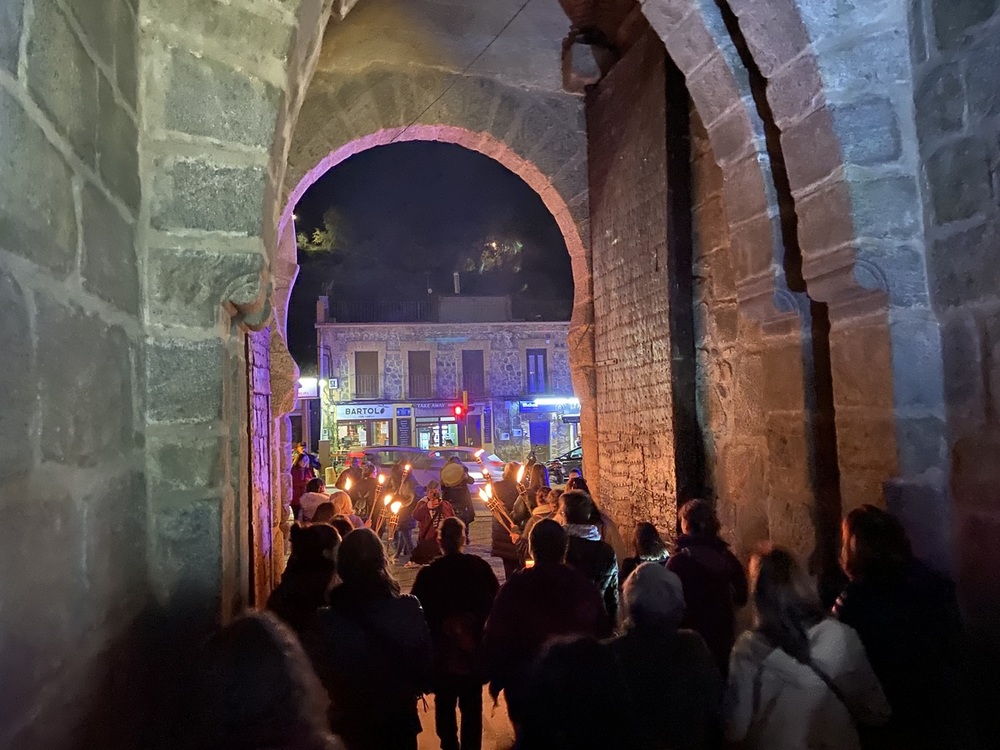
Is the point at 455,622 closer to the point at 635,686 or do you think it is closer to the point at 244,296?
the point at 635,686

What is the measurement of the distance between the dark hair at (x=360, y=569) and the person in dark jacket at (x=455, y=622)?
59 centimetres

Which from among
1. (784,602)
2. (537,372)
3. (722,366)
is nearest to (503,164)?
(722,366)

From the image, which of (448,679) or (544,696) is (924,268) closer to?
(544,696)

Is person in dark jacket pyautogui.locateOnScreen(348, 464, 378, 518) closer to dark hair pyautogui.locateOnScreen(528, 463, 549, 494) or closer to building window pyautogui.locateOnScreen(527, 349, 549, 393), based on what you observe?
dark hair pyautogui.locateOnScreen(528, 463, 549, 494)

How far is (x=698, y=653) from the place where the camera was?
175 centimetres

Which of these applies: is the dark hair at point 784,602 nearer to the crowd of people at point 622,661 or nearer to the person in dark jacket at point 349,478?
the crowd of people at point 622,661

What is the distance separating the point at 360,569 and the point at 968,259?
2.06 metres

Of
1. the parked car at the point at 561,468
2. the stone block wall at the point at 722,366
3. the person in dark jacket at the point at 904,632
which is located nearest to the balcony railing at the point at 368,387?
the parked car at the point at 561,468

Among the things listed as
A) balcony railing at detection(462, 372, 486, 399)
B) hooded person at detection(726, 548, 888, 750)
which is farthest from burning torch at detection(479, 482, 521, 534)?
balcony railing at detection(462, 372, 486, 399)

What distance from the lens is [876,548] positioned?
200 centimetres

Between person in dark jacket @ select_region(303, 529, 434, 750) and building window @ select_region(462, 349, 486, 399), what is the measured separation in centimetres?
2109

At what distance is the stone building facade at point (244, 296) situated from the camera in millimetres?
1185

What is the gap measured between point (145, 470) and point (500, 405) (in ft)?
71.1

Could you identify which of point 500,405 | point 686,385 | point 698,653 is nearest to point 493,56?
point 686,385
